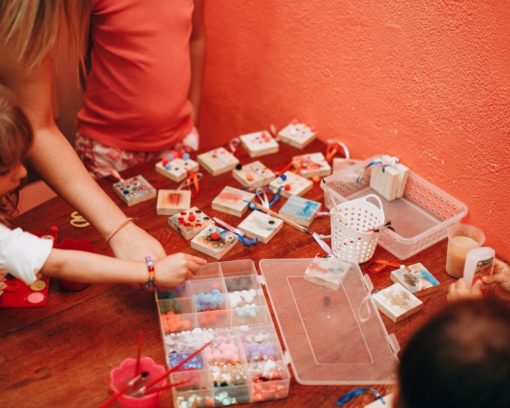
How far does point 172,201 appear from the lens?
4.65ft

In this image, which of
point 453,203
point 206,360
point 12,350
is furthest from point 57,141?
point 453,203

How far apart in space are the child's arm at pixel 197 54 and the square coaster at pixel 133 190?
481mm

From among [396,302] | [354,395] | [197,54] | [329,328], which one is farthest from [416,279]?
[197,54]

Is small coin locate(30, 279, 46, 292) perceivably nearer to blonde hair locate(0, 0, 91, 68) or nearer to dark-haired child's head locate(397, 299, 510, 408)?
blonde hair locate(0, 0, 91, 68)

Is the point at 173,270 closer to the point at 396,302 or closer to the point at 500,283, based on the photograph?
the point at 396,302

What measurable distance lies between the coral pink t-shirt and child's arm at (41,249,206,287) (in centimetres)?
60

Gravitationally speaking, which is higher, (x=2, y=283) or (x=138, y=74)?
(x=138, y=74)

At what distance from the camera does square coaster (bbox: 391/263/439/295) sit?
1222mm

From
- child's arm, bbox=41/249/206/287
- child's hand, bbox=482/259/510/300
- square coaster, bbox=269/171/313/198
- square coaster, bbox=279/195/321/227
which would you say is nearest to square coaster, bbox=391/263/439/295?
child's hand, bbox=482/259/510/300

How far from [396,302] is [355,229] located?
182 mm

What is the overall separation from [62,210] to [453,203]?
95 centimetres

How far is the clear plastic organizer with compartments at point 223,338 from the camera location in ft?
3.21

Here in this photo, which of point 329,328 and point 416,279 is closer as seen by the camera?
point 329,328

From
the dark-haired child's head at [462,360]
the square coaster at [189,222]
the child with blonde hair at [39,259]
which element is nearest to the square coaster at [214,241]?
the square coaster at [189,222]
